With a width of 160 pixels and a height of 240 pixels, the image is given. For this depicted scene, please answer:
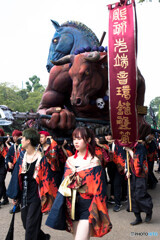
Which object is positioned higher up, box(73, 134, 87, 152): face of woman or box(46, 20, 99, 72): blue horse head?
box(46, 20, 99, 72): blue horse head

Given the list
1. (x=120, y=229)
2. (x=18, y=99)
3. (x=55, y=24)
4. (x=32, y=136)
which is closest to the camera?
(x=32, y=136)

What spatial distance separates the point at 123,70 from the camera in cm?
509

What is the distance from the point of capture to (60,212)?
260 centimetres

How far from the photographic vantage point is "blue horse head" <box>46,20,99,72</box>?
7859 mm

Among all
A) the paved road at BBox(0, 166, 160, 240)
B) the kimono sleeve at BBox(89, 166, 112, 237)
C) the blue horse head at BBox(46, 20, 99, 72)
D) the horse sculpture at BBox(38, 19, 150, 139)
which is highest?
the blue horse head at BBox(46, 20, 99, 72)

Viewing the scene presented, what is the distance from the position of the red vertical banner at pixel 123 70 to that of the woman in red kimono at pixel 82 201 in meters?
2.43

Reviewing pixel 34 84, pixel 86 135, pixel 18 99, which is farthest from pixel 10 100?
pixel 86 135

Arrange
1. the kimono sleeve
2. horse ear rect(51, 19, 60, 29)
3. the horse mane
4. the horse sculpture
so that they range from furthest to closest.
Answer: horse ear rect(51, 19, 60, 29)
the horse mane
the horse sculpture
the kimono sleeve

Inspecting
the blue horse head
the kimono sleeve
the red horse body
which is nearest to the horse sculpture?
the red horse body

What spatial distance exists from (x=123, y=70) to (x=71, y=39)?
342 cm

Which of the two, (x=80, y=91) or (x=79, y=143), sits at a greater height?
(x=80, y=91)

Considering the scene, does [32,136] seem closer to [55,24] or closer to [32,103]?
[55,24]

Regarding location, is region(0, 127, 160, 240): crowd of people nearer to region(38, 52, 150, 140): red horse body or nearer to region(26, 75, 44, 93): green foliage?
region(38, 52, 150, 140): red horse body

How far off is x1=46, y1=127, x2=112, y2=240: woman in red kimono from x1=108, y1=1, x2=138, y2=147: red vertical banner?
2430mm
